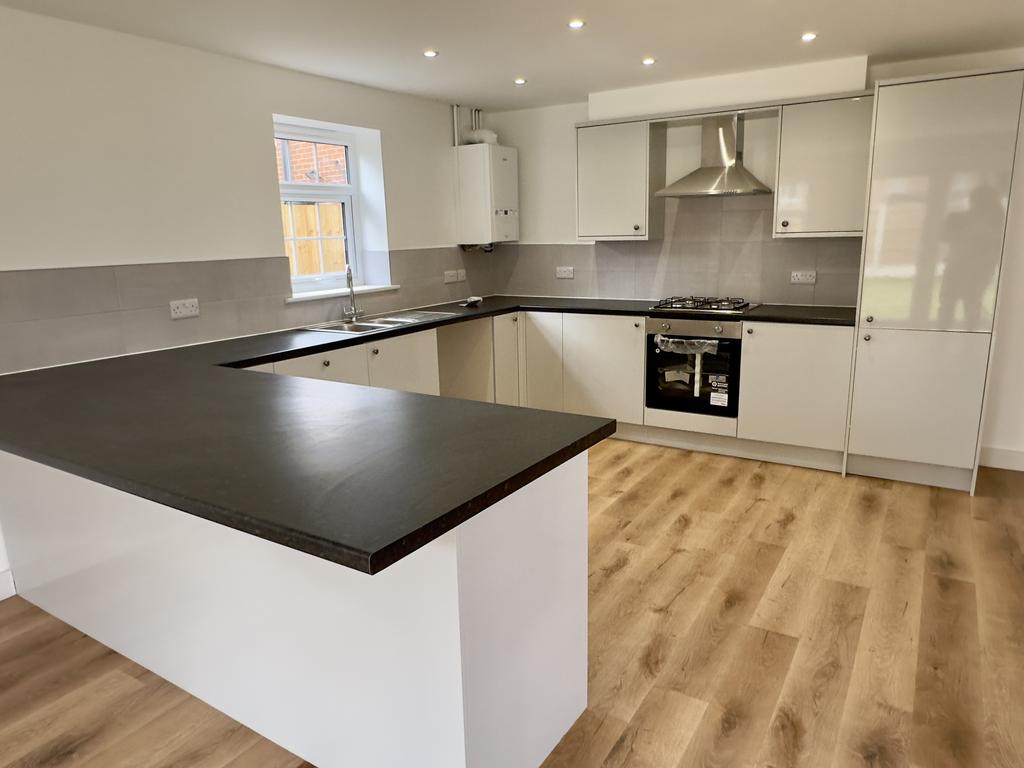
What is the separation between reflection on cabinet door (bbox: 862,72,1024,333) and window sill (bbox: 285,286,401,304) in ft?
9.05

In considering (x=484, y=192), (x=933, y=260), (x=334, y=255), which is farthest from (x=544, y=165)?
(x=933, y=260)

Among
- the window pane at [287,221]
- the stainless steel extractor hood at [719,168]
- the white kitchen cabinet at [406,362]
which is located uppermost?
the stainless steel extractor hood at [719,168]

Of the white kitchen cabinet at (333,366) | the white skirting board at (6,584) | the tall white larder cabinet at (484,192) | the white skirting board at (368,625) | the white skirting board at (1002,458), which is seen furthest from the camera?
the tall white larder cabinet at (484,192)

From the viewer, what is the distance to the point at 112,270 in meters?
2.99

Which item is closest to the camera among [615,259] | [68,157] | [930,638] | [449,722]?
[449,722]

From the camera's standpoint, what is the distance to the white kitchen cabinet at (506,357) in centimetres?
458

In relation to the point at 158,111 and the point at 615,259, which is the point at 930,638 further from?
the point at 158,111

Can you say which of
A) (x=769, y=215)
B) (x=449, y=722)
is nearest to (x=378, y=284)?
(x=769, y=215)

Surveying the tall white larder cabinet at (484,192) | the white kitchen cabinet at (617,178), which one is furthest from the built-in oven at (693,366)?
the tall white larder cabinet at (484,192)

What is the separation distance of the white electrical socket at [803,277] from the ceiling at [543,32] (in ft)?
3.86

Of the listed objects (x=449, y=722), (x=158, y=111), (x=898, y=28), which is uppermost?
(x=898, y=28)

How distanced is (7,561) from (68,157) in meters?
1.61

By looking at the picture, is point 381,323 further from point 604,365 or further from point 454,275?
point 604,365

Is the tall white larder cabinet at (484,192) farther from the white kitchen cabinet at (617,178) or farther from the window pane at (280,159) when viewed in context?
the window pane at (280,159)
